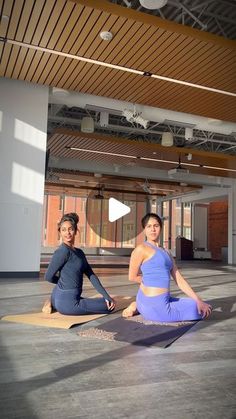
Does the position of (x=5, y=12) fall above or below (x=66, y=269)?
above

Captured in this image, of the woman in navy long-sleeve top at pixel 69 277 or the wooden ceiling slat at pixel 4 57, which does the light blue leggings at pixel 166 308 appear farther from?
the wooden ceiling slat at pixel 4 57

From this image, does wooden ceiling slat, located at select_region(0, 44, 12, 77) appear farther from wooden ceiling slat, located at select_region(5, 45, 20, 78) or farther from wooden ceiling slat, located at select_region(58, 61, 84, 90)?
wooden ceiling slat, located at select_region(58, 61, 84, 90)

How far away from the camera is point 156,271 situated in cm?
345

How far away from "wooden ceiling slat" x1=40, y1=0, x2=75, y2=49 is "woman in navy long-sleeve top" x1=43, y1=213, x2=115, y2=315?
3.03 meters

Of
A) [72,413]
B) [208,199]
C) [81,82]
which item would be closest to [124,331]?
Answer: [72,413]

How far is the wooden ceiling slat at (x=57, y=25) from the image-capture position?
5.14 meters

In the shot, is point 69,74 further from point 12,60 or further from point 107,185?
point 107,185

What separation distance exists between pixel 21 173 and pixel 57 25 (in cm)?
305

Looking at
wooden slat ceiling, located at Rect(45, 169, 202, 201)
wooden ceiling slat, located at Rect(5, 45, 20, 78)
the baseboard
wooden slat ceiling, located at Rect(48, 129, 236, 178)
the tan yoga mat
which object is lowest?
the baseboard

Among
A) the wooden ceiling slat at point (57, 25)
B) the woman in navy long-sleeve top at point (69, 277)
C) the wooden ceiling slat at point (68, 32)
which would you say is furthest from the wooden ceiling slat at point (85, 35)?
the woman in navy long-sleeve top at point (69, 277)

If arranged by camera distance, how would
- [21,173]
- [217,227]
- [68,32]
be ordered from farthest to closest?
[217,227]
[21,173]
[68,32]

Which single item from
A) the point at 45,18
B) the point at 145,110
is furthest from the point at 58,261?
the point at 145,110

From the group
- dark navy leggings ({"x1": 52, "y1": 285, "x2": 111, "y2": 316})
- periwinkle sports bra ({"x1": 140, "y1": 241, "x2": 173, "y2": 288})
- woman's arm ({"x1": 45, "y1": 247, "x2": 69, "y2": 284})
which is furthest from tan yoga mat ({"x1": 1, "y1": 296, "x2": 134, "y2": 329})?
periwinkle sports bra ({"x1": 140, "y1": 241, "x2": 173, "y2": 288})

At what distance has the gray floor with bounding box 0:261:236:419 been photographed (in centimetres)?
171
